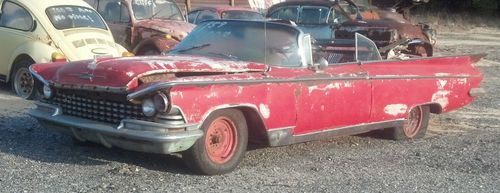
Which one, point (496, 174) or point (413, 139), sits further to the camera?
point (413, 139)

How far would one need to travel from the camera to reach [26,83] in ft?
37.9

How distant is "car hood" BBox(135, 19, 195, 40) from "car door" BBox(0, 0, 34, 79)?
9.10 feet

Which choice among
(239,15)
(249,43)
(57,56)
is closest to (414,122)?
(249,43)

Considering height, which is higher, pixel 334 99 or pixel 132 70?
pixel 132 70

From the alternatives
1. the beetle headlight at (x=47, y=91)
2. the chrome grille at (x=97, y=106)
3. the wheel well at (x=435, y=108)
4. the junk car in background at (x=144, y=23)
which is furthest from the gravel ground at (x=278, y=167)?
the junk car in background at (x=144, y=23)

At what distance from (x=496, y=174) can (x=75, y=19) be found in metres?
7.55

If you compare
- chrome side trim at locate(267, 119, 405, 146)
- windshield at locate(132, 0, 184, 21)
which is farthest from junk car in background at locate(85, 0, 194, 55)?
chrome side trim at locate(267, 119, 405, 146)

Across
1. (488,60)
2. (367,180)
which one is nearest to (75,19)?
(367,180)

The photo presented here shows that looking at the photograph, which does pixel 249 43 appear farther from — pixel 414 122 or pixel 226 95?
pixel 414 122

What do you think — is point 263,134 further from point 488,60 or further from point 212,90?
point 488,60

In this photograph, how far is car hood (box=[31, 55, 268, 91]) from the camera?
20.1 ft

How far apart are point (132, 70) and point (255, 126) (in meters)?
1.29

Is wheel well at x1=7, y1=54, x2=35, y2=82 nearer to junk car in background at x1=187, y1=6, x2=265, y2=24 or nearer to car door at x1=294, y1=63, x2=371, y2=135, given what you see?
car door at x1=294, y1=63, x2=371, y2=135

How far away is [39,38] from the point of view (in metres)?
11.5
